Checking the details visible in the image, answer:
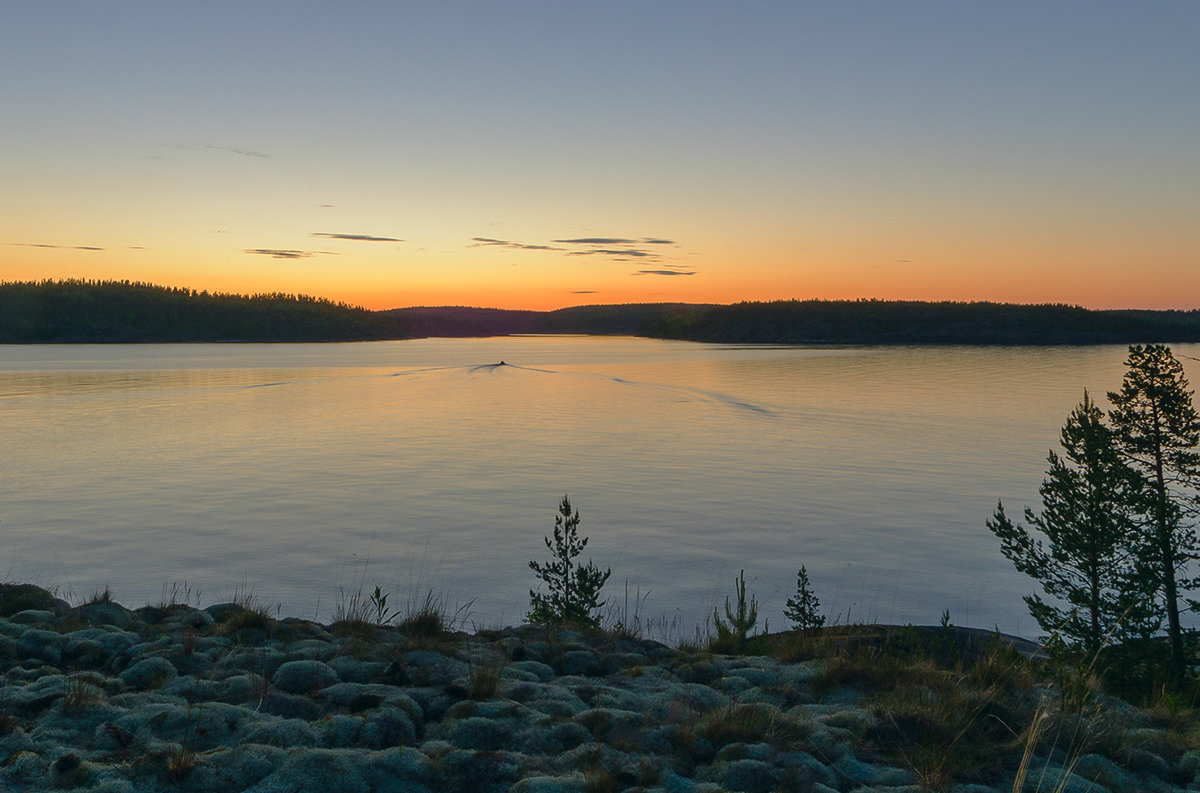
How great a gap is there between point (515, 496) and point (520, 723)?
17.0 meters

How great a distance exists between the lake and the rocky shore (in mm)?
5010

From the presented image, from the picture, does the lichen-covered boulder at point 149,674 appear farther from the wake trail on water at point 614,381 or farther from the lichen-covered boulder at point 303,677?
the wake trail on water at point 614,381

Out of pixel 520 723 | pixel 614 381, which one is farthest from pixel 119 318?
pixel 520 723

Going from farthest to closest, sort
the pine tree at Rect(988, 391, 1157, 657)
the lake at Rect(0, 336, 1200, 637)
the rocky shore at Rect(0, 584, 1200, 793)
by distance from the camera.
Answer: the lake at Rect(0, 336, 1200, 637), the pine tree at Rect(988, 391, 1157, 657), the rocky shore at Rect(0, 584, 1200, 793)

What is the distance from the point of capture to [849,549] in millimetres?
17781

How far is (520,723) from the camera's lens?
19.6 ft

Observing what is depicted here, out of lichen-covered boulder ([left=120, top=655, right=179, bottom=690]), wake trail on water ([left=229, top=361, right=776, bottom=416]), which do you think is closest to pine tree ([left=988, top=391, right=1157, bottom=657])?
lichen-covered boulder ([left=120, top=655, right=179, bottom=690])

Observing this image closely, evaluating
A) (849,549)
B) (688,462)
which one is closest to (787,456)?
(688,462)

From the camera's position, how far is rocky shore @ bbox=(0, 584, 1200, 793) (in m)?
5.08

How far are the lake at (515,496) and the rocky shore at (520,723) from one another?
501cm

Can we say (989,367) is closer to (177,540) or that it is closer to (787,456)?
(787,456)

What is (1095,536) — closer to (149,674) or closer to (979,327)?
(149,674)

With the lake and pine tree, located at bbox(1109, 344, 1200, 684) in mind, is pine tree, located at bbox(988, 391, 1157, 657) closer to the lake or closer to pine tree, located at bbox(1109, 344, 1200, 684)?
pine tree, located at bbox(1109, 344, 1200, 684)

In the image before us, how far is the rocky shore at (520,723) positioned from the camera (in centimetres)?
508
